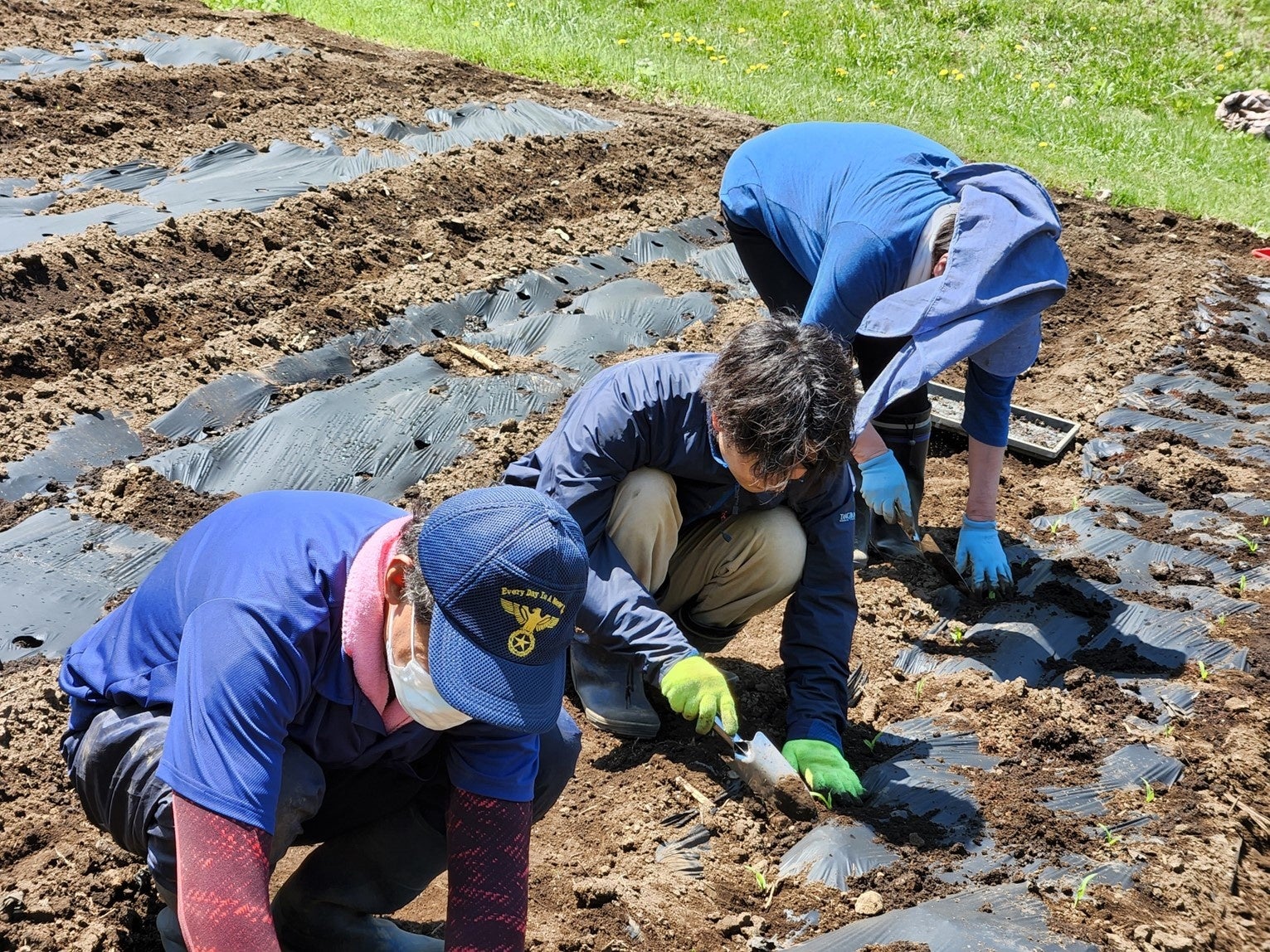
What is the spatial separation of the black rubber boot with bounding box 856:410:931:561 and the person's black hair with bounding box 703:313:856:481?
4.41 ft

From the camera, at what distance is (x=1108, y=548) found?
3.63 metres

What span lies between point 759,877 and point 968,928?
450mm

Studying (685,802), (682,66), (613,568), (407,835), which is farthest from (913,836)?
(682,66)

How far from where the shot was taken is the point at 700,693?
242 centimetres

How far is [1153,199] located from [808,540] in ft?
18.7

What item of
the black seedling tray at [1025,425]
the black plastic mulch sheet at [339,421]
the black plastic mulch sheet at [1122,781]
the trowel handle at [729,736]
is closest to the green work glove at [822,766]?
the trowel handle at [729,736]

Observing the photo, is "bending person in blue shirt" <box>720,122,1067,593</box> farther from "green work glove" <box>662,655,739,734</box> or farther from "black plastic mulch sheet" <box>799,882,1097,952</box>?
"black plastic mulch sheet" <box>799,882,1097,952</box>

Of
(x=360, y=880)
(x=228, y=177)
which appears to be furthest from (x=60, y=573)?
(x=228, y=177)

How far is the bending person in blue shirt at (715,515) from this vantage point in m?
2.34

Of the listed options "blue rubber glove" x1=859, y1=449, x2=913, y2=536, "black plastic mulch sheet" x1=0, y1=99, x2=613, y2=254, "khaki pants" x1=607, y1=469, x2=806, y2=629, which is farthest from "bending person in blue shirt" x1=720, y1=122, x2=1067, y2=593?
"black plastic mulch sheet" x1=0, y1=99, x2=613, y2=254

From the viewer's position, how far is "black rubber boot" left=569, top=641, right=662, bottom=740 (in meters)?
2.83

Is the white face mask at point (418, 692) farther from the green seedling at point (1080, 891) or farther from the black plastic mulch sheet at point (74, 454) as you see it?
the black plastic mulch sheet at point (74, 454)

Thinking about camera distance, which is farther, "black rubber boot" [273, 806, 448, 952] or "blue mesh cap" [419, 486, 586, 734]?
"black rubber boot" [273, 806, 448, 952]

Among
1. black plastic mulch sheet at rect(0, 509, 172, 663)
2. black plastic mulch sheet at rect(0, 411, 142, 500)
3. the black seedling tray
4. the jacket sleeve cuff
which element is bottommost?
the black seedling tray
